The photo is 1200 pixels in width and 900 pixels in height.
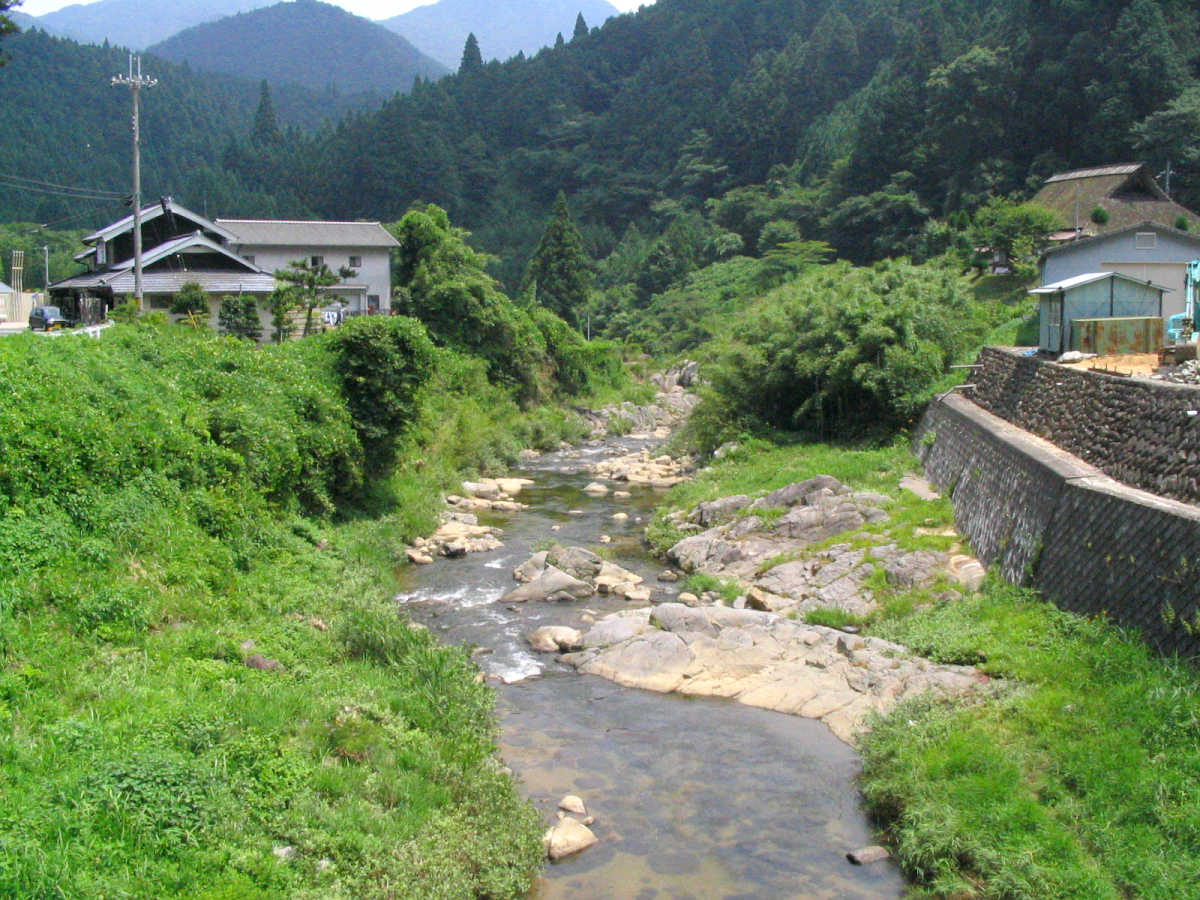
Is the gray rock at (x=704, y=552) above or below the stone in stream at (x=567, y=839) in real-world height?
above

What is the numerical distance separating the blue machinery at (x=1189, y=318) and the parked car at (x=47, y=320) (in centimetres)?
2671

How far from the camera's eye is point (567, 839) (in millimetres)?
9961

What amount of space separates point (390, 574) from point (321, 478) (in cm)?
276

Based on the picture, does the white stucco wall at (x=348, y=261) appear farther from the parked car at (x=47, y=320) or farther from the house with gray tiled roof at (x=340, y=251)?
the parked car at (x=47, y=320)

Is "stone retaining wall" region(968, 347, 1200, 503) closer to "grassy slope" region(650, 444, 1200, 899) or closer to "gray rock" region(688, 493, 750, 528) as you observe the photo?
"grassy slope" region(650, 444, 1200, 899)

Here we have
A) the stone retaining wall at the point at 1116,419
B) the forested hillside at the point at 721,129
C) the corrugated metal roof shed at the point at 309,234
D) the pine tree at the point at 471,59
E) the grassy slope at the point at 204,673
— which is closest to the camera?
the grassy slope at the point at 204,673

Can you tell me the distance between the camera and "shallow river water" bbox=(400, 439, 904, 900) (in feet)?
31.1

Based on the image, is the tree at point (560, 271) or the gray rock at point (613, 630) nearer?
the gray rock at point (613, 630)

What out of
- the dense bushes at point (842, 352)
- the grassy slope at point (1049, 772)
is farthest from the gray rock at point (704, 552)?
the dense bushes at point (842, 352)

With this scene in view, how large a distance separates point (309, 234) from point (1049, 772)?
45.7 meters

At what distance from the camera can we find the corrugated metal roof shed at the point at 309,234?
156 ft

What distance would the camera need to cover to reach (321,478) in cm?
1967

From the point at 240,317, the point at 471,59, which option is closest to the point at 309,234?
the point at 240,317

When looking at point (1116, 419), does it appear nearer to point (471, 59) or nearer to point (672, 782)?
point (672, 782)
